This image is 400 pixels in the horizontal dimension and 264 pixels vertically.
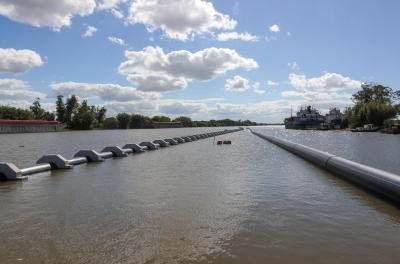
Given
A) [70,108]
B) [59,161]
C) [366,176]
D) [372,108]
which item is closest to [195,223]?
[366,176]

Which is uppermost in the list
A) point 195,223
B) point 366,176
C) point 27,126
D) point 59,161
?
point 27,126

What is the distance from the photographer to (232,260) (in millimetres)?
7043

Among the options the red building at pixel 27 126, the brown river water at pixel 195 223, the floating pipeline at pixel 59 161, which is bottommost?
the brown river water at pixel 195 223

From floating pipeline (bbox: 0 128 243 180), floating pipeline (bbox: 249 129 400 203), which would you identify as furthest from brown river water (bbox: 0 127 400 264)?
floating pipeline (bbox: 0 128 243 180)

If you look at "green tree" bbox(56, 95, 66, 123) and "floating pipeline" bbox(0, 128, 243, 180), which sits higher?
"green tree" bbox(56, 95, 66, 123)

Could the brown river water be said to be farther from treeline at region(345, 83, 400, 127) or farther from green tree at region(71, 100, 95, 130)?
green tree at region(71, 100, 95, 130)

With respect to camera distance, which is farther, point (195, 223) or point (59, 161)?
point (59, 161)

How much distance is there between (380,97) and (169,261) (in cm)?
15304

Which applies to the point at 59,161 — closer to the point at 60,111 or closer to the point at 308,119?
the point at 308,119

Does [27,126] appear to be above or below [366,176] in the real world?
above

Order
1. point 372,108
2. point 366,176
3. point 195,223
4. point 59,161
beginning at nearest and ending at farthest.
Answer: point 195,223
point 366,176
point 59,161
point 372,108

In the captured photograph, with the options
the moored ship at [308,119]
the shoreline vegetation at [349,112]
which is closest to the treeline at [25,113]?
the shoreline vegetation at [349,112]

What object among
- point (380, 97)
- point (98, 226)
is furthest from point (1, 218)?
point (380, 97)

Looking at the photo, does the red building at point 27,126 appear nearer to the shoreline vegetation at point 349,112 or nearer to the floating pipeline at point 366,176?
the shoreline vegetation at point 349,112
